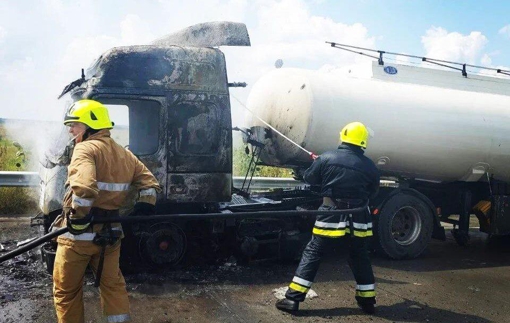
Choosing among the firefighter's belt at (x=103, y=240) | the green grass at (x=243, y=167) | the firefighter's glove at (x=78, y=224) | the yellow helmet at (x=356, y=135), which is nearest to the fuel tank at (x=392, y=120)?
the green grass at (x=243, y=167)

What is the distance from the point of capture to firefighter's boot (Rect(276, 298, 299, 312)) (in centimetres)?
465

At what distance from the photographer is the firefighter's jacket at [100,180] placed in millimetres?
3229

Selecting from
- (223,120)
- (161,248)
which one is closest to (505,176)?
(223,120)

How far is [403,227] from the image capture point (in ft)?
23.3

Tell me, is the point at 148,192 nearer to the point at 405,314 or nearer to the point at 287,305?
the point at 287,305

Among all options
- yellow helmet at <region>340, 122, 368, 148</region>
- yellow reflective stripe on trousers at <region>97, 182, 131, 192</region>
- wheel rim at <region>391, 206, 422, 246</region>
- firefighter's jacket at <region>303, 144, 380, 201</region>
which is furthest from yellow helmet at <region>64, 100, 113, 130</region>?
wheel rim at <region>391, 206, 422, 246</region>

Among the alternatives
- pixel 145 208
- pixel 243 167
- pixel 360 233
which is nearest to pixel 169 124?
pixel 145 208

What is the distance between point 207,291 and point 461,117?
4.56m

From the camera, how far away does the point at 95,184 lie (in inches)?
128

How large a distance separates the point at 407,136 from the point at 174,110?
335cm

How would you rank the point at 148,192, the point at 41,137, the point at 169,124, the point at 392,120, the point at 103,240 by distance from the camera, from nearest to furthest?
the point at 103,240, the point at 148,192, the point at 169,124, the point at 41,137, the point at 392,120

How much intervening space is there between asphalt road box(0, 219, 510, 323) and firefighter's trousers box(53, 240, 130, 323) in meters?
0.76

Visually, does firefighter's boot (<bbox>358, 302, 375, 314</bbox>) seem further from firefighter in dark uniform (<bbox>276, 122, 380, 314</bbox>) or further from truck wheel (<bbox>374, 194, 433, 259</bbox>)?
truck wheel (<bbox>374, 194, 433, 259</bbox>)

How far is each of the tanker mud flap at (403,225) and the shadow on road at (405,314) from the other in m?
1.82
